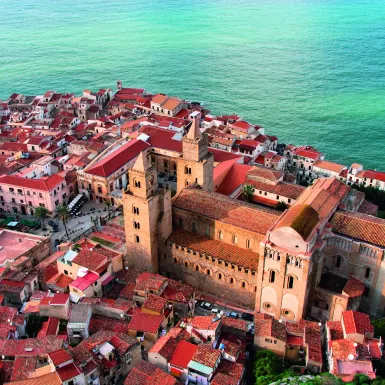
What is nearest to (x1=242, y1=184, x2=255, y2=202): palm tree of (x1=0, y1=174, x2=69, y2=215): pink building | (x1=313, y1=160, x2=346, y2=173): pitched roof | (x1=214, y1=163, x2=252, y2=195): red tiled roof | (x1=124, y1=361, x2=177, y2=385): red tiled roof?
(x1=214, y1=163, x2=252, y2=195): red tiled roof

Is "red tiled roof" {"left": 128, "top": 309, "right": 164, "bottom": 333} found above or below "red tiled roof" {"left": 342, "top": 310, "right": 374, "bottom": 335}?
below

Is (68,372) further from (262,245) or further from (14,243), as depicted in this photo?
(14,243)

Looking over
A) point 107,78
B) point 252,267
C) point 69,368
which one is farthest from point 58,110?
point 69,368

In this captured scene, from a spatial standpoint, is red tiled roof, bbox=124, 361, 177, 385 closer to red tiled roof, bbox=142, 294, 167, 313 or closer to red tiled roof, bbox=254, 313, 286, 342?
red tiled roof, bbox=142, 294, 167, 313

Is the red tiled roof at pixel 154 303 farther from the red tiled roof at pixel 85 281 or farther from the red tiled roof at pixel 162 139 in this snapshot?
the red tiled roof at pixel 162 139

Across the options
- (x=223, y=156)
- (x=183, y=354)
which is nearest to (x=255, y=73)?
(x=223, y=156)

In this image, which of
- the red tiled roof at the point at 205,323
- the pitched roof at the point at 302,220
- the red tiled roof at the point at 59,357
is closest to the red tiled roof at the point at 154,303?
the red tiled roof at the point at 205,323
